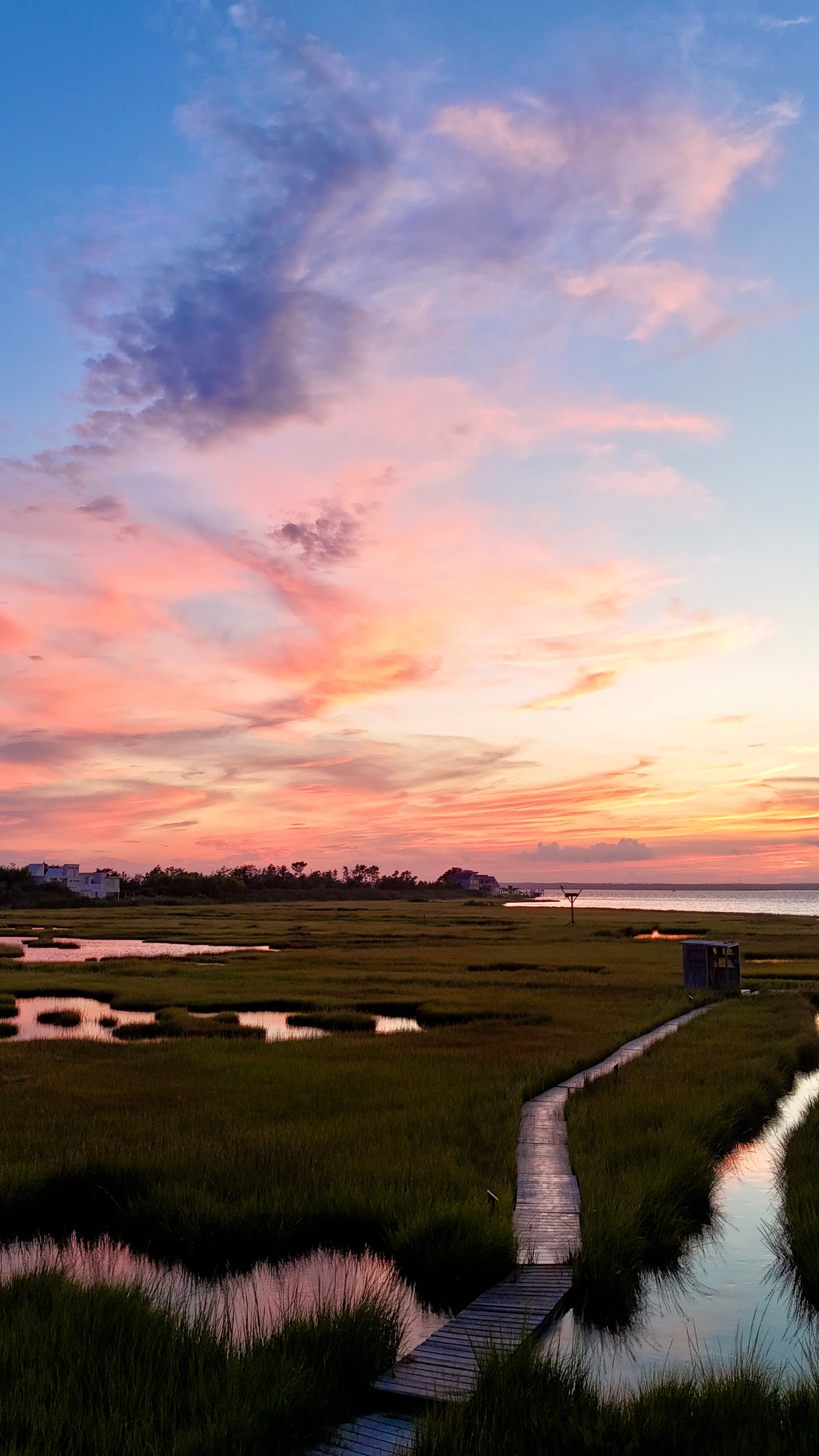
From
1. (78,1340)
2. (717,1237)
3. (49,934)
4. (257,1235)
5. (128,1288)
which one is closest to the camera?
(78,1340)

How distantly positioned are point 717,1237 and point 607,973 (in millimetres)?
25310

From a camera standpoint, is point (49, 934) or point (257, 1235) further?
point (49, 934)

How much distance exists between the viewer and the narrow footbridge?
17.5 ft

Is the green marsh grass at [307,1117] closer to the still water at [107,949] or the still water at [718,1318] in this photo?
the still water at [718,1318]

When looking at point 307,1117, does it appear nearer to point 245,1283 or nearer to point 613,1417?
point 245,1283

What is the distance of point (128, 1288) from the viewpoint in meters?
6.99

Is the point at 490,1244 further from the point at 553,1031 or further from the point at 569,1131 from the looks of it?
the point at 553,1031

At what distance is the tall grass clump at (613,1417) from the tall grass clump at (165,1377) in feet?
2.37

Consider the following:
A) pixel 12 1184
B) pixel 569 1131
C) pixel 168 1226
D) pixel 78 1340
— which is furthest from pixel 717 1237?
pixel 12 1184

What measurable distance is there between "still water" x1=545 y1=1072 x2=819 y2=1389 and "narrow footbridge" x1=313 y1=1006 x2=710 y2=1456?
334mm

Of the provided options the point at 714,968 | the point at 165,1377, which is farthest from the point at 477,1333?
the point at 714,968

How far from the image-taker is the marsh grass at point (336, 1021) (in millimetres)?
22438

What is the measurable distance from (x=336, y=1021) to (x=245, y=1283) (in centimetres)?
1539

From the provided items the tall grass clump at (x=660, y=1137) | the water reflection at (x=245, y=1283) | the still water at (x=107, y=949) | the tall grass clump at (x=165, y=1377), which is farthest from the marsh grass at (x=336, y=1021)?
the still water at (x=107, y=949)
